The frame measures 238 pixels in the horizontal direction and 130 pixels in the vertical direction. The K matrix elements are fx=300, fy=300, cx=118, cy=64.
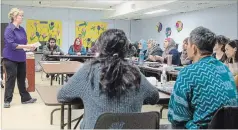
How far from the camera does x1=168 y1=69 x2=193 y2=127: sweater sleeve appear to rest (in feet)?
5.15

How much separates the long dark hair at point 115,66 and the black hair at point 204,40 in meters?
0.38

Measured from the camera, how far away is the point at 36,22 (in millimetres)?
11242

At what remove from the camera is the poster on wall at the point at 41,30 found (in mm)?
11180

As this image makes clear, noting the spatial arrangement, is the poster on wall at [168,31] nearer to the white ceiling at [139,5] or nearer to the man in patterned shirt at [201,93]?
the white ceiling at [139,5]

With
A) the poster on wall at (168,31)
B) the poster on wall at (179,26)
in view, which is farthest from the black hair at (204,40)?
the poster on wall at (168,31)

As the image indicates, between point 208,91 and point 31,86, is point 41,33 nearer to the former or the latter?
point 31,86

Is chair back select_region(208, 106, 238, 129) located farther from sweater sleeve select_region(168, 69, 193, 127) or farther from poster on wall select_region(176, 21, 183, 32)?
poster on wall select_region(176, 21, 183, 32)

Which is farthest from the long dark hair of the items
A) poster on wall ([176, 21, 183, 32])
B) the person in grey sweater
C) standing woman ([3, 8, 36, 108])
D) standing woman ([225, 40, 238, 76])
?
poster on wall ([176, 21, 183, 32])

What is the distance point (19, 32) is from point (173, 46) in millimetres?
2855

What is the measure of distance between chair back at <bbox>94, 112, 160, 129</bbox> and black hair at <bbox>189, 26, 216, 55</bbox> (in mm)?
480

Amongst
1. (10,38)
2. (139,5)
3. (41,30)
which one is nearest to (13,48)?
(10,38)

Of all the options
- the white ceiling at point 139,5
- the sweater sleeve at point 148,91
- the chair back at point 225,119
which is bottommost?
the chair back at point 225,119

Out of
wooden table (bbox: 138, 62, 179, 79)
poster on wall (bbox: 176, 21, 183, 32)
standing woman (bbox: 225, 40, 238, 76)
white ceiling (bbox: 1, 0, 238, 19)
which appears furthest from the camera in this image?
poster on wall (bbox: 176, 21, 183, 32)

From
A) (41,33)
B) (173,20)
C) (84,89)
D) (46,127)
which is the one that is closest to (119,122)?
(84,89)
